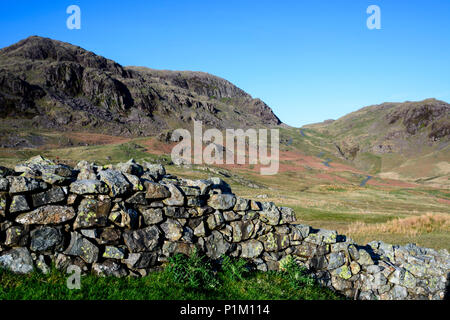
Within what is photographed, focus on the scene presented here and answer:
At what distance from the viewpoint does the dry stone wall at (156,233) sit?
6.70 m

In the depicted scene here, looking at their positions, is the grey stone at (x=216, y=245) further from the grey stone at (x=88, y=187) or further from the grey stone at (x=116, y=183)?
the grey stone at (x=88, y=187)

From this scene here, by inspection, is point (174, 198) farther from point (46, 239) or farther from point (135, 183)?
point (46, 239)

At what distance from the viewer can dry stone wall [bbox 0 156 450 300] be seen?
670 cm

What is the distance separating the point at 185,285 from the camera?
6.84m

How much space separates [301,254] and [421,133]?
217293 mm

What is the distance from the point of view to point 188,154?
9562cm

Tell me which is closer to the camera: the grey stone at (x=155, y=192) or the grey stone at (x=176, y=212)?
the grey stone at (x=155, y=192)

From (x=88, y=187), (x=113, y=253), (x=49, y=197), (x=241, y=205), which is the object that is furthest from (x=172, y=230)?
(x=49, y=197)

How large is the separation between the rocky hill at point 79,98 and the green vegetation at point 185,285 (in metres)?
118

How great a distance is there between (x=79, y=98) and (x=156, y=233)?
152 m

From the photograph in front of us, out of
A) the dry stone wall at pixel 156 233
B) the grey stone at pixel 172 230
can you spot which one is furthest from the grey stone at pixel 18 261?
the grey stone at pixel 172 230

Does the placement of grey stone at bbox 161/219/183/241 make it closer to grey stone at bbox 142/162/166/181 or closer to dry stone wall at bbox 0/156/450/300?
dry stone wall at bbox 0/156/450/300
